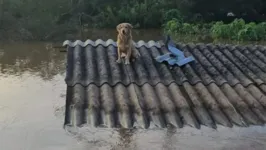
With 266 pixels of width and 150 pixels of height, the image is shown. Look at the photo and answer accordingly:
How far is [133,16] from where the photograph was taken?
2472 centimetres

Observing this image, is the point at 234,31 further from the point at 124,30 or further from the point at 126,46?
the point at 126,46

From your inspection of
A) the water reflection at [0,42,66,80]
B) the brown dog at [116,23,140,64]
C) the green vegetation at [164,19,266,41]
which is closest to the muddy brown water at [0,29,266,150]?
the water reflection at [0,42,66,80]

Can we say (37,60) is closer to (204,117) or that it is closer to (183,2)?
(204,117)

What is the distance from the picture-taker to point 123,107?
3971mm

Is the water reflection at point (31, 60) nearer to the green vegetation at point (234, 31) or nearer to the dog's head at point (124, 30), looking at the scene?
the dog's head at point (124, 30)

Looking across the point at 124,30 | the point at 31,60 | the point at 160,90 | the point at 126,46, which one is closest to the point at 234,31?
the point at 31,60

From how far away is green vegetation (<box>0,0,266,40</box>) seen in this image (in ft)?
62.8

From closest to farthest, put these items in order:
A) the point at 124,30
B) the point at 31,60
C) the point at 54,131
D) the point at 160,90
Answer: the point at 160,90, the point at 124,30, the point at 54,131, the point at 31,60

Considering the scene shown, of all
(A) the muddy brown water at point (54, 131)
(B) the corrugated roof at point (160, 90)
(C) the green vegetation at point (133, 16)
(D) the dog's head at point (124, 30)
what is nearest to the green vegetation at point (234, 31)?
(C) the green vegetation at point (133, 16)

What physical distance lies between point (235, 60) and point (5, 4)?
17140mm

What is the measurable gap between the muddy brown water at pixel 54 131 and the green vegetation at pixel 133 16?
6.56m

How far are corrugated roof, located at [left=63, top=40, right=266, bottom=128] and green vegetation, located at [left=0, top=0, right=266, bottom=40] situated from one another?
13879 millimetres

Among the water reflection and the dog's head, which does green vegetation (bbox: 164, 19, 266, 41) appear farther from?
the dog's head

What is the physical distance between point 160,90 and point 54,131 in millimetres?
2460
